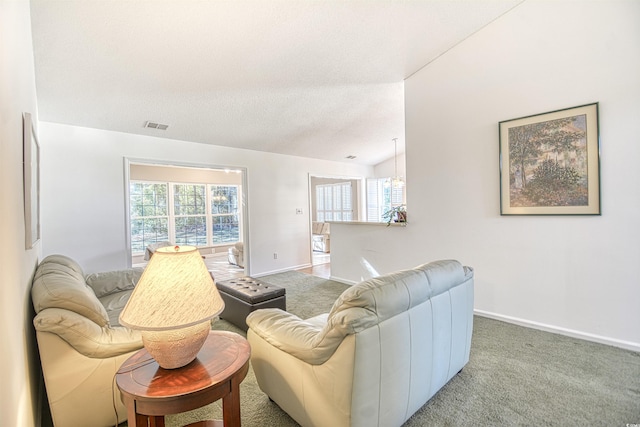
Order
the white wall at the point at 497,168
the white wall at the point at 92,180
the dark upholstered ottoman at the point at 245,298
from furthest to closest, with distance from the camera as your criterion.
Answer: the white wall at the point at 92,180, the dark upholstered ottoman at the point at 245,298, the white wall at the point at 497,168

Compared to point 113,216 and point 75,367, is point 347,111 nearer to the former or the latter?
point 113,216

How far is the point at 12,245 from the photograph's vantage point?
46.8 inches

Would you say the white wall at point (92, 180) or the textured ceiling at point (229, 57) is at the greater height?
the textured ceiling at point (229, 57)

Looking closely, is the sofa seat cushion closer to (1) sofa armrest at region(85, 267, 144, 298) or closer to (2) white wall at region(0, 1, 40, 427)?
(1) sofa armrest at region(85, 267, 144, 298)

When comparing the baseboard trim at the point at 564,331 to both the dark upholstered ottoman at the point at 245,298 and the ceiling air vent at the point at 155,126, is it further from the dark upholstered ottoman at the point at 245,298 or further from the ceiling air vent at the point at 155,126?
the ceiling air vent at the point at 155,126

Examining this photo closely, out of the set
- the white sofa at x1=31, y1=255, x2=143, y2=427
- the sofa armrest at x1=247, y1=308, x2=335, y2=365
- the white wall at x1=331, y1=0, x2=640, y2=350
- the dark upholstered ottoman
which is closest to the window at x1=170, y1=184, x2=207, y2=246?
the dark upholstered ottoman

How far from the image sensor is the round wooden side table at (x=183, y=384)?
3.56 ft

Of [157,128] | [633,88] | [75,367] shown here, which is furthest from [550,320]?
[157,128]

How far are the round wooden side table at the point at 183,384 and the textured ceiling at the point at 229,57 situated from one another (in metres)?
2.44

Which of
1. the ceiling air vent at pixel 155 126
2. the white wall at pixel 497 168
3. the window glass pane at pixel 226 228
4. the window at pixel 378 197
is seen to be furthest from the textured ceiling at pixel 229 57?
the window glass pane at pixel 226 228

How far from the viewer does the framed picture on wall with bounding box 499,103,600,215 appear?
2566 millimetres

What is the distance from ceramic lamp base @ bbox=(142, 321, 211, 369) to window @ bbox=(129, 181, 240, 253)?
6324 millimetres

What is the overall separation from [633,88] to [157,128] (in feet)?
16.8

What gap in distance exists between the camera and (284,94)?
3.68 metres
